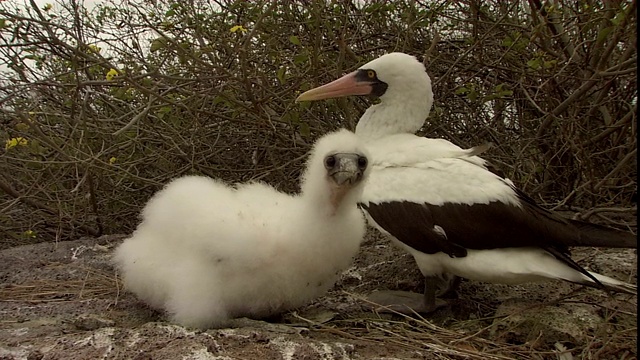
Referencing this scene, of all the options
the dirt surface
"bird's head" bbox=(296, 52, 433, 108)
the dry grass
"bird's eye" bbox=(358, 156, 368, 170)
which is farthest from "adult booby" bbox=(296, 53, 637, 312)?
the dry grass

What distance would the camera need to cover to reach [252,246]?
5.68 ft

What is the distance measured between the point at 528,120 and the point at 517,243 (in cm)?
143

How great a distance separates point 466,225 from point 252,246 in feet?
2.57

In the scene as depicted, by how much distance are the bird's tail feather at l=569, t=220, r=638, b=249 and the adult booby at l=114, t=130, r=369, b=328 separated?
78 centimetres

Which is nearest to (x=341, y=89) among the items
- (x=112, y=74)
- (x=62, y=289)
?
(x=112, y=74)

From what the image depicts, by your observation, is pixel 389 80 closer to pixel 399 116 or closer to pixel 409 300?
pixel 399 116

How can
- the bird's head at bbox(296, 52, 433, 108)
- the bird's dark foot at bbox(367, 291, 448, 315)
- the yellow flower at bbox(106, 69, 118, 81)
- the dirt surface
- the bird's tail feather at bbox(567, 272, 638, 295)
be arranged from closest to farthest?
1. the dirt surface
2. the bird's tail feather at bbox(567, 272, 638, 295)
3. the bird's dark foot at bbox(367, 291, 448, 315)
4. the yellow flower at bbox(106, 69, 118, 81)
5. the bird's head at bbox(296, 52, 433, 108)

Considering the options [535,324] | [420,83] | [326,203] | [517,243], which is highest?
[420,83]

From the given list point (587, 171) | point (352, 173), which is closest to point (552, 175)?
point (587, 171)

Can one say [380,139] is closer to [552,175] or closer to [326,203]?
[326,203]

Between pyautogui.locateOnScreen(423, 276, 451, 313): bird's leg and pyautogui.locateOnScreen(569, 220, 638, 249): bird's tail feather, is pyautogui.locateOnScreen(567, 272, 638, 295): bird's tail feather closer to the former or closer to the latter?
pyautogui.locateOnScreen(569, 220, 638, 249): bird's tail feather

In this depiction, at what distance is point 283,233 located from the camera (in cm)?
180

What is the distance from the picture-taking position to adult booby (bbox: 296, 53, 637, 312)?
6.31 feet

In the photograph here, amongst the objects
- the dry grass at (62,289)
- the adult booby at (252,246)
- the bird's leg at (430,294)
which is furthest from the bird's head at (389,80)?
the dry grass at (62,289)
